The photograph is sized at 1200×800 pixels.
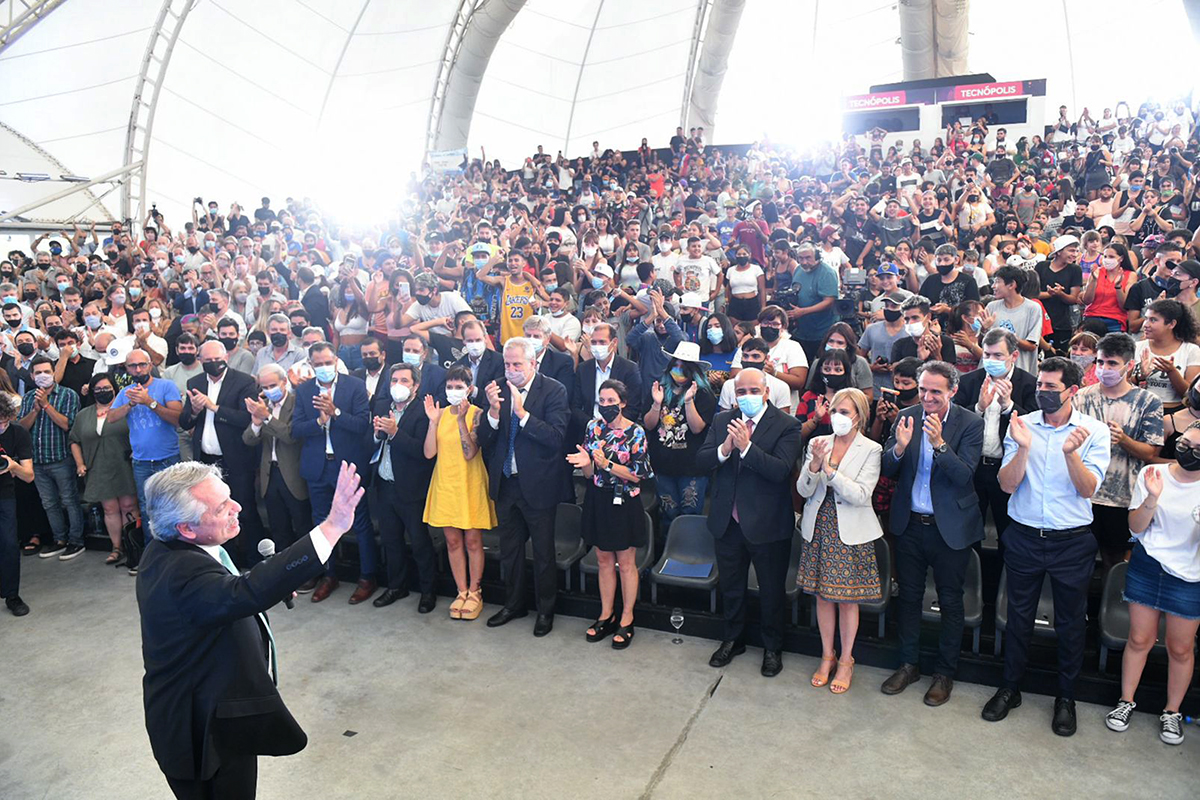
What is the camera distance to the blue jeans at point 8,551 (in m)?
6.56

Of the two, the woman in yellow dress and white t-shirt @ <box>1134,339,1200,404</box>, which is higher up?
white t-shirt @ <box>1134,339,1200,404</box>

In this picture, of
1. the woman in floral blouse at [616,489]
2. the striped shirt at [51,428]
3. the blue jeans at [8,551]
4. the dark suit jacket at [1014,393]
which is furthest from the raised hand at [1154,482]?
the striped shirt at [51,428]

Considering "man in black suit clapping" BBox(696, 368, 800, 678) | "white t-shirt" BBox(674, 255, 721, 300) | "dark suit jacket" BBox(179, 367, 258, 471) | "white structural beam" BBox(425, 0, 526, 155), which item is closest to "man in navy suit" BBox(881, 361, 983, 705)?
"man in black suit clapping" BBox(696, 368, 800, 678)

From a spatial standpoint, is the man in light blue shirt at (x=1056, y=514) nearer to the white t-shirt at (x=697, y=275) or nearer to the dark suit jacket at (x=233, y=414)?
the white t-shirt at (x=697, y=275)

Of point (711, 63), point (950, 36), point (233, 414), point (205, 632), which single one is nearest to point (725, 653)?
point (205, 632)

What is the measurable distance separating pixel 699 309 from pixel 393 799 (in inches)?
213

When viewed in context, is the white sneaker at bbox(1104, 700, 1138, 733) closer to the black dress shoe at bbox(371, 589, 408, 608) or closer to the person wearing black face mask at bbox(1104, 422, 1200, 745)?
the person wearing black face mask at bbox(1104, 422, 1200, 745)

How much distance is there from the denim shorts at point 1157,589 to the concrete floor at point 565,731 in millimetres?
737

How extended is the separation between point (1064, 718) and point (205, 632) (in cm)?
429

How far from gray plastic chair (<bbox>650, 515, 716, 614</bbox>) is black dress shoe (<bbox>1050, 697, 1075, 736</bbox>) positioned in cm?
218

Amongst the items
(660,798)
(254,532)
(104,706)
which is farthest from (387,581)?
(660,798)

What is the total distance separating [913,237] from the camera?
1084 centimetres

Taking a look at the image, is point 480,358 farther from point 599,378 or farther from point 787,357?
point 787,357

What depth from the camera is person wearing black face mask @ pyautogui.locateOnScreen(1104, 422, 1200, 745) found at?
432cm
